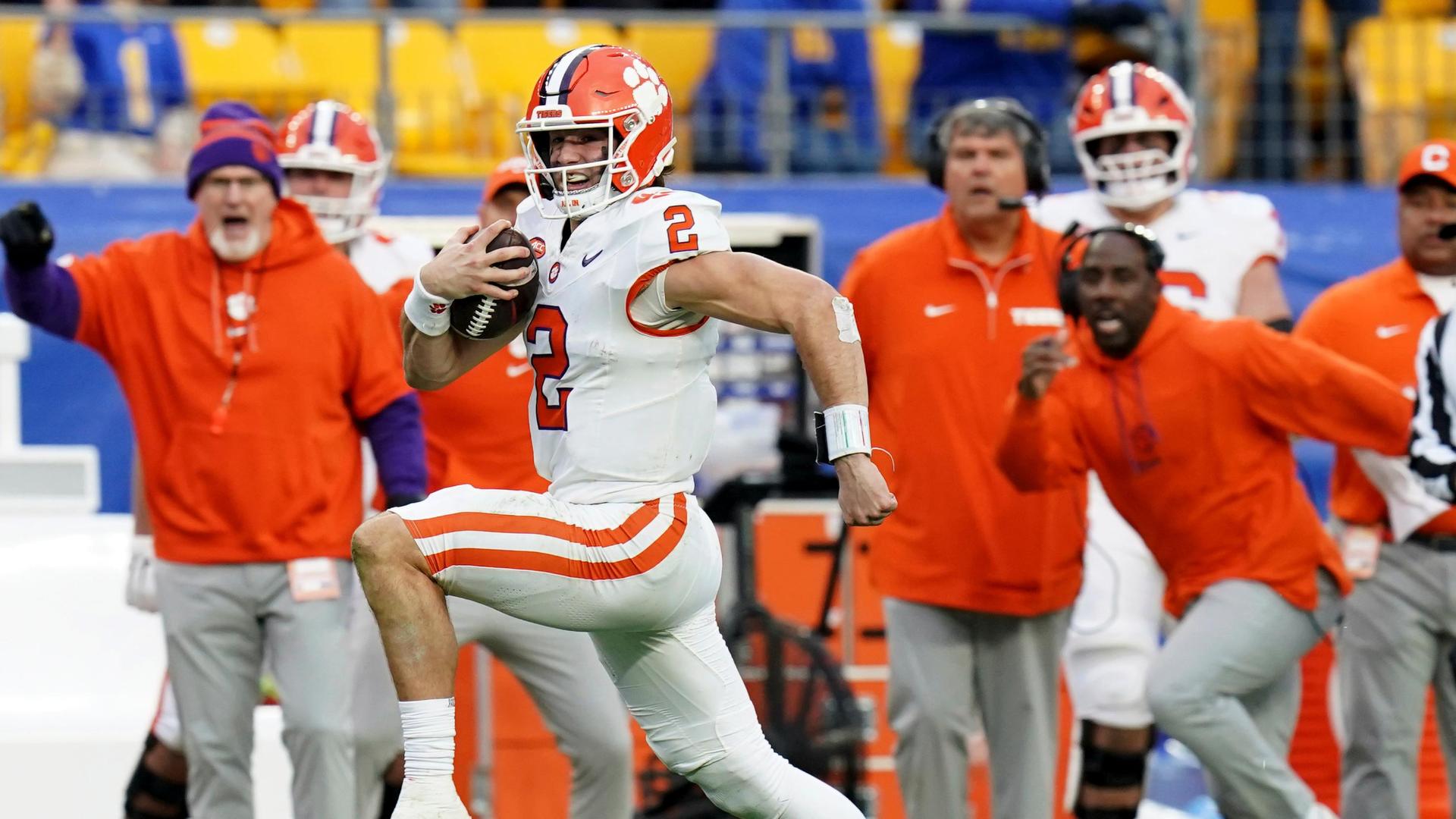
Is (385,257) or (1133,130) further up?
(1133,130)

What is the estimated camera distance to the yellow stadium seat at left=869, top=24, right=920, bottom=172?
10.2 metres

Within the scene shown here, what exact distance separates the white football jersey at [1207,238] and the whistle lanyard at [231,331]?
2.41 m

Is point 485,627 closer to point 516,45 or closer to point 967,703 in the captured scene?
point 967,703

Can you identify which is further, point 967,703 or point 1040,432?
point 967,703

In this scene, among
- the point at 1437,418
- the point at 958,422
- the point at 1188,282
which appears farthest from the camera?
the point at 1188,282

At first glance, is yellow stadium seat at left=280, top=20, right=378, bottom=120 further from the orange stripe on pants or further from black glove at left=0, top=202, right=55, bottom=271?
the orange stripe on pants

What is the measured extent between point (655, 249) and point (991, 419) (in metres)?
2.03

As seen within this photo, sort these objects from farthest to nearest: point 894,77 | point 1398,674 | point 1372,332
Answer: point 894,77, point 1372,332, point 1398,674

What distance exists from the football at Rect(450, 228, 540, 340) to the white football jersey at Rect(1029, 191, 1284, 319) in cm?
274

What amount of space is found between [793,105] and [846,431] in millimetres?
6184

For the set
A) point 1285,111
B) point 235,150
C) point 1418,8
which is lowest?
point 235,150

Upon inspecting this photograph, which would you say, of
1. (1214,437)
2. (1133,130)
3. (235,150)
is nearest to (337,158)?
(235,150)

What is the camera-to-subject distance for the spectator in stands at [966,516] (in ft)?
19.2

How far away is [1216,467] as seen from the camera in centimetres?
573
